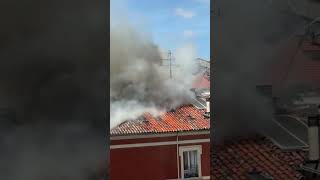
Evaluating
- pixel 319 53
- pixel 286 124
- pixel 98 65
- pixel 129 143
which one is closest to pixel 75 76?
pixel 98 65

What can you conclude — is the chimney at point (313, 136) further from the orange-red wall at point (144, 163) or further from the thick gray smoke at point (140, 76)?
the thick gray smoke at point (140, 76)

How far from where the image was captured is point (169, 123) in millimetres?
2420

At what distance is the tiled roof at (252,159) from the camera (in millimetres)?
2508

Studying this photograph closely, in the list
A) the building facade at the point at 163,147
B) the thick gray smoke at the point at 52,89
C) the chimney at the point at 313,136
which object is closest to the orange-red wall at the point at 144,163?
the building facade at the point at 163,147

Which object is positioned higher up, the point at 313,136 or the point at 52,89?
the point at 52,89

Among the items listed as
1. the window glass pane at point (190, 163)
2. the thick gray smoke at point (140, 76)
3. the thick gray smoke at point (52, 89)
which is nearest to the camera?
the thick gray smoke at point (52, 89)

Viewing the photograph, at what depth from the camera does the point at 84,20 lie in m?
2.23

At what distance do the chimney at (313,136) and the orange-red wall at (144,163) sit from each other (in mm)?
722

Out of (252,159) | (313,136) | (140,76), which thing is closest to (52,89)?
(140,76)

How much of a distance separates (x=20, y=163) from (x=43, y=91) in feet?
1.31

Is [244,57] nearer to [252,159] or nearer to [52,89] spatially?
[252,159]

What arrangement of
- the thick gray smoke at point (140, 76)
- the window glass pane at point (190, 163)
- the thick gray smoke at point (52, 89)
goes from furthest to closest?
the window glass pane at point (190, 163), the thick gray smoke at point (140, 76), the thick gray smoke at point (52, 89)

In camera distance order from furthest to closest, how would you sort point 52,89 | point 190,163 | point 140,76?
point 190,163, point 140,76, point 52,89

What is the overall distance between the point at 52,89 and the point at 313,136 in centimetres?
160
